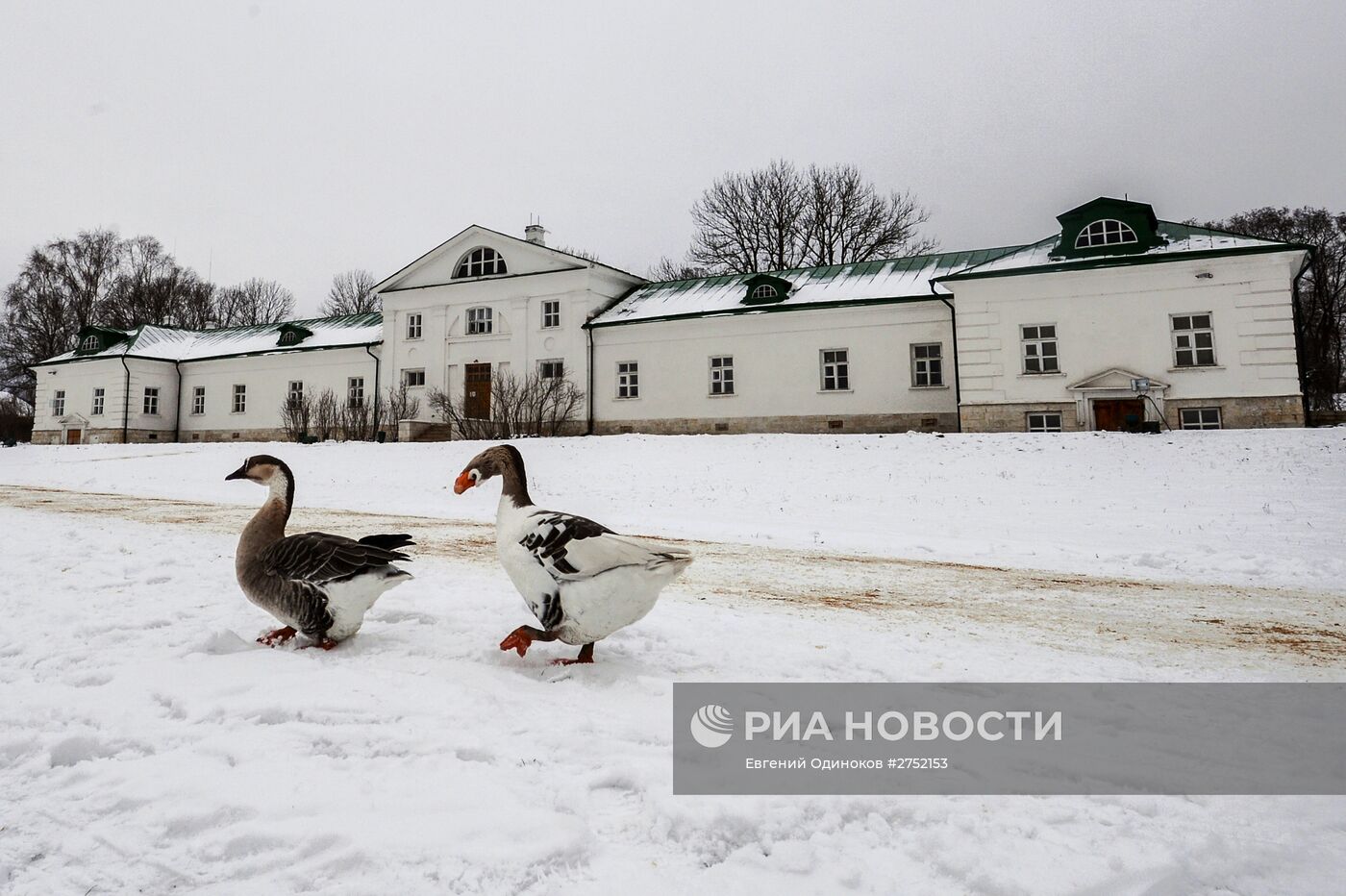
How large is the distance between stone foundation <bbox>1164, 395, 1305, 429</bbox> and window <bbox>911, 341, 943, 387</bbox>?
6.90 m

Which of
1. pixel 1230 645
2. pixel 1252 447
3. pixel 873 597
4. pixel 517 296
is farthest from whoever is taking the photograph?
pixel 517 296

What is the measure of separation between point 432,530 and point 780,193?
3415cm

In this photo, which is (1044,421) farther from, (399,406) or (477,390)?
(399,406)

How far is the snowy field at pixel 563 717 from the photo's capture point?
1989 millimetres

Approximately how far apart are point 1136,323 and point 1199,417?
325cm

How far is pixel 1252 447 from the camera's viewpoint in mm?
15500

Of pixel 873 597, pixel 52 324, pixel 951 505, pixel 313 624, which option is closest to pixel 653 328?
pixel 951 505

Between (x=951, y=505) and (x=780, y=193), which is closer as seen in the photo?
(x=951, y=505)

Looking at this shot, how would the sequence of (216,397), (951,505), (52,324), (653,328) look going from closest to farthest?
1. (951,505)
2. (653,328)
3. (216,397)
4. (52,324)

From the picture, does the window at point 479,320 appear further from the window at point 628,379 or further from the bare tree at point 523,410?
the window at point 628,379

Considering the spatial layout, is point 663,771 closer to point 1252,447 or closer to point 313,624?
point 313,624

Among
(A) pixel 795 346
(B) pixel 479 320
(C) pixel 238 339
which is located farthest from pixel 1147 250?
(C) pixel 238 339

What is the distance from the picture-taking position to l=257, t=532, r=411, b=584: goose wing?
143 inches

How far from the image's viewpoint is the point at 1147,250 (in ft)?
68.7
